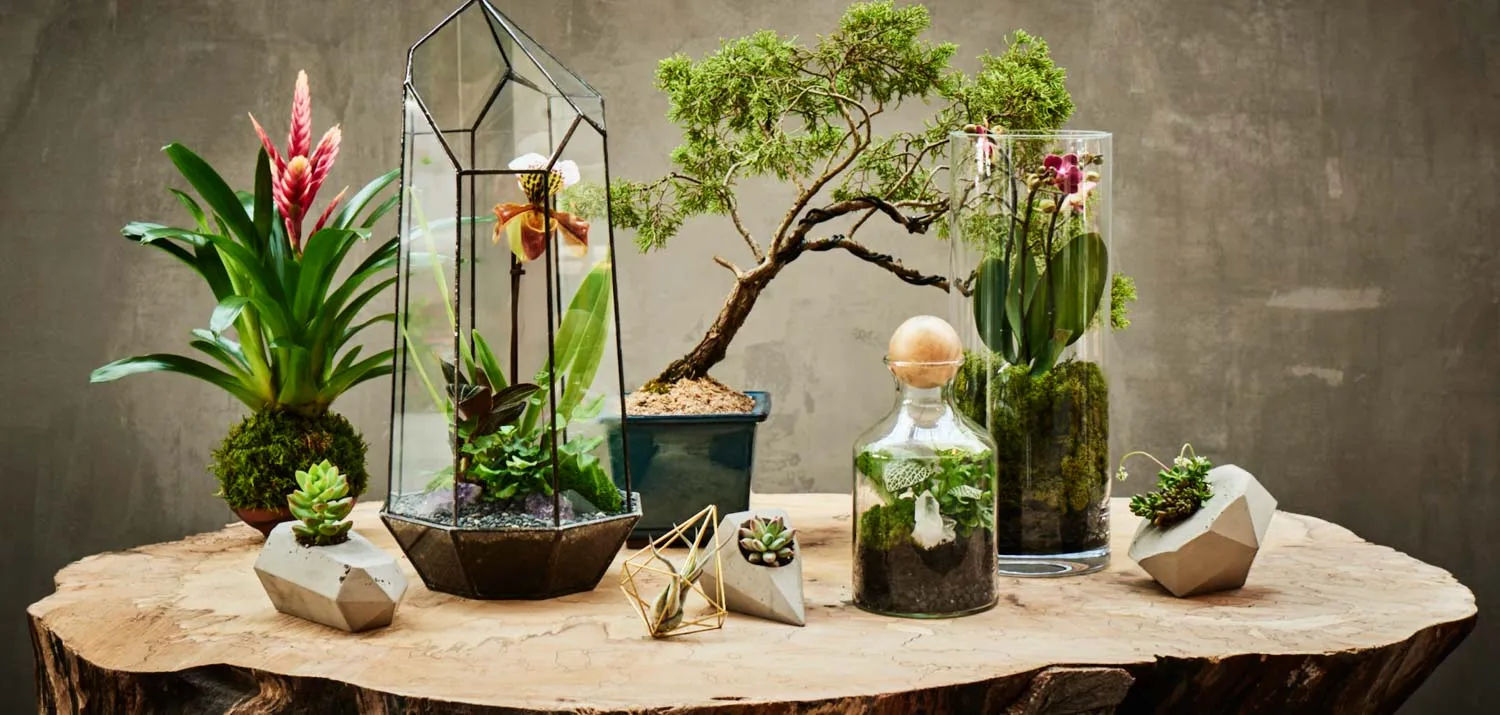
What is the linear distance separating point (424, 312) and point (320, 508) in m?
0.26

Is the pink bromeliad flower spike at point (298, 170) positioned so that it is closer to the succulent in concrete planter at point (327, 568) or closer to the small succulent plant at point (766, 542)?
the succulent in concrete planter at point (327, 568)

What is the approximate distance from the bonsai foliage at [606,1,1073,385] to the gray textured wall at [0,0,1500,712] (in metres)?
1.00

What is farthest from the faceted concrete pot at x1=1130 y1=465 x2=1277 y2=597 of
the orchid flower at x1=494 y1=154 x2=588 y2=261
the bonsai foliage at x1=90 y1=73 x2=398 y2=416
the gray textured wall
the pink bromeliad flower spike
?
the gray textured wall

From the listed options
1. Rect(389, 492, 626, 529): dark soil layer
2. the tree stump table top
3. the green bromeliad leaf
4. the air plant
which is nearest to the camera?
the tree stump table top

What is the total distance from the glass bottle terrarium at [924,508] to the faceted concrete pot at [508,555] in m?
0.29

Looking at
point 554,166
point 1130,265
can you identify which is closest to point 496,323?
point 554,166

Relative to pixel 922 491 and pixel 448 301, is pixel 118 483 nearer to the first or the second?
pixel 448 301

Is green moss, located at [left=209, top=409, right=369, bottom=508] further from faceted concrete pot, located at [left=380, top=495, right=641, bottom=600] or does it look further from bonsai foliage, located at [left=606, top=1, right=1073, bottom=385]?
bonsai foliage, located at [left=606, top=1, right=1073, bottom=385]

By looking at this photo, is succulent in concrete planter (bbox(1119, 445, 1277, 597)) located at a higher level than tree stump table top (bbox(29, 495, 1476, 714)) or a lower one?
higher

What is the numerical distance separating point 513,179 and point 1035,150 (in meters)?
0.61


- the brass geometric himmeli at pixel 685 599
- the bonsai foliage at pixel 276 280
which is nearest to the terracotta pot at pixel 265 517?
the bonsai foliage at pixel 276 280

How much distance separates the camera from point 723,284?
2.83m

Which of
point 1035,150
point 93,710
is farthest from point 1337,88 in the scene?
point 93,710

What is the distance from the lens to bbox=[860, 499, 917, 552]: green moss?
4.29ft
